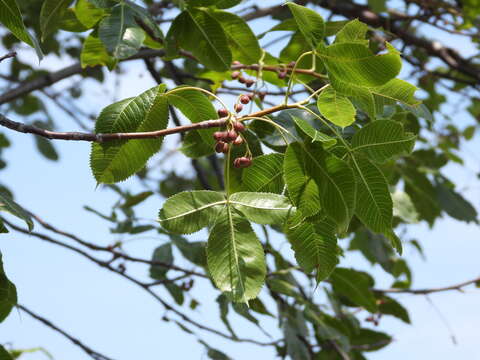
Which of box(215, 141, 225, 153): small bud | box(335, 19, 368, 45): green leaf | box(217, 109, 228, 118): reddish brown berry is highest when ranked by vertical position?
box(335, 19, 368, 45): green leaf

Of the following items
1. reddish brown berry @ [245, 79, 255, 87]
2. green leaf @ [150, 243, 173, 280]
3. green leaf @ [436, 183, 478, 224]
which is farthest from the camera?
green leaf @ [436, 183, 478, 224]

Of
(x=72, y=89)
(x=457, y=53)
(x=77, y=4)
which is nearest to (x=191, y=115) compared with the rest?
(x=77, y=4)

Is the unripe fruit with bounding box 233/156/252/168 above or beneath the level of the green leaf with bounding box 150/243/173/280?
beneath

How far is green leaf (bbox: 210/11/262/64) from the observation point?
1226mm

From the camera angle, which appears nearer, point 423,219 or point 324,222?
point 324,222

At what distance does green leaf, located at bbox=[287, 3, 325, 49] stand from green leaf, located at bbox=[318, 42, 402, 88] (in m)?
0.06

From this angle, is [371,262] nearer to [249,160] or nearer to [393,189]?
[393,189]

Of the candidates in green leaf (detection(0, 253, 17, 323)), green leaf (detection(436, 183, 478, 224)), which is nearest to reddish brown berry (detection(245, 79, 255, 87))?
green leaf (detection(0, 253, 17, 323))

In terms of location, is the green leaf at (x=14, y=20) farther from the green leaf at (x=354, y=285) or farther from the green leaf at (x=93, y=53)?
the green leaf at (x=354, y=285)

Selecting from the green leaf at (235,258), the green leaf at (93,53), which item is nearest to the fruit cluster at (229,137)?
the green leaf at (235,258)

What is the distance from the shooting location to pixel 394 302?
7.46 feet

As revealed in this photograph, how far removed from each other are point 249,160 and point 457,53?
6.75 ft

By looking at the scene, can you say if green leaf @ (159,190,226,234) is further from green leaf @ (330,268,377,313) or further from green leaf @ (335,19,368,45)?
green leaf @ (330,268,377,313)

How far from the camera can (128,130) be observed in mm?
937
